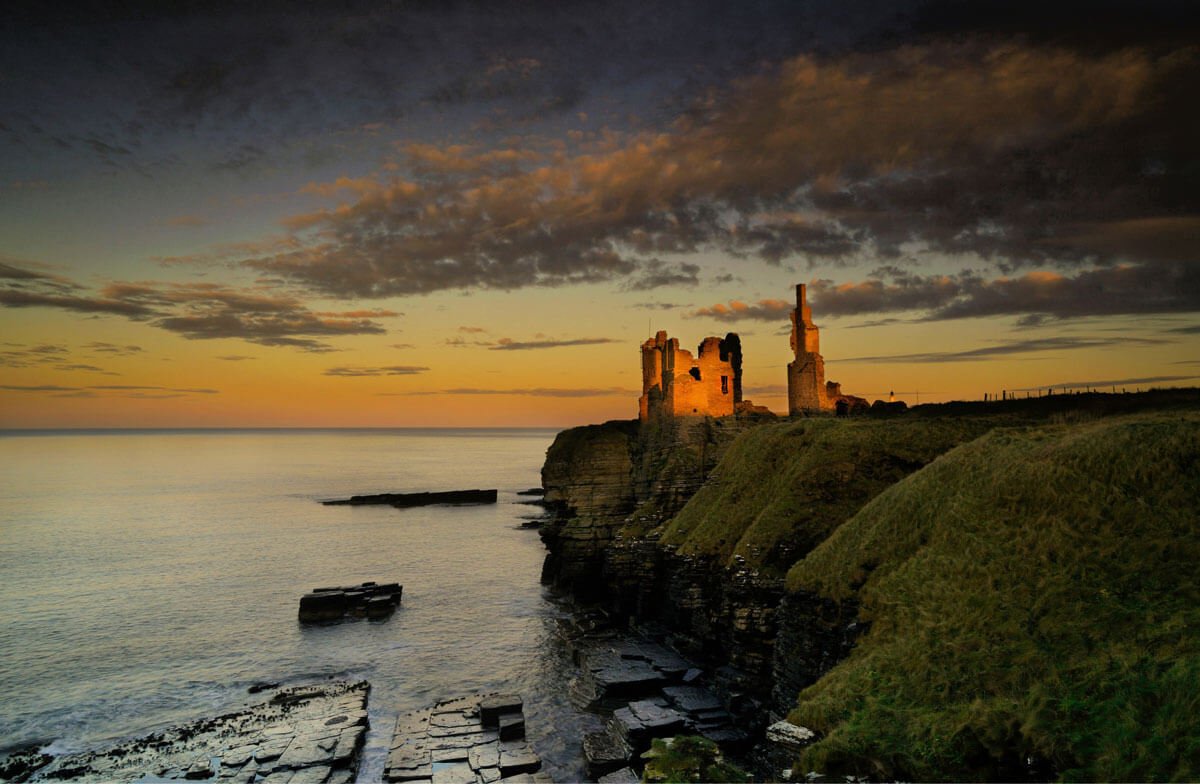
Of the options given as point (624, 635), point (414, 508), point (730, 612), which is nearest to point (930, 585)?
point (730, 612)

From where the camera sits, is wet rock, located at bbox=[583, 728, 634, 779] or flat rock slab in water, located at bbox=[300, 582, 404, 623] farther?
flat rock slab in water, located at bbox=[300, 582, 404, 623]

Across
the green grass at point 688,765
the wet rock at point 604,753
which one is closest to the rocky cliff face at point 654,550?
the wet rock at point 604,753

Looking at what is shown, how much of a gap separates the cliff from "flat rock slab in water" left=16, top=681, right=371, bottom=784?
18.3m

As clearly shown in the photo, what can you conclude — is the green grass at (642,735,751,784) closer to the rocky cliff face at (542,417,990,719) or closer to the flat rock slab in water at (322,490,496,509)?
the rocky cliff face at (542,417,990,719)

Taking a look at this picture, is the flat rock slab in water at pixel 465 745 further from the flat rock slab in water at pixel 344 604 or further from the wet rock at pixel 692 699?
the flat rock slab in water at pixel 344 604

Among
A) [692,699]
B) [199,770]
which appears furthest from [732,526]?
[199,770]

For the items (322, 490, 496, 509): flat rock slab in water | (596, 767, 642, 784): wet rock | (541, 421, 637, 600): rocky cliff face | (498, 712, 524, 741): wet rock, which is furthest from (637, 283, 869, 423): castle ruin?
(322, 490, 496, 509): flat rock slab in water

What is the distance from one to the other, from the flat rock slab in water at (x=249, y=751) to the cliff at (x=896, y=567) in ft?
60.0

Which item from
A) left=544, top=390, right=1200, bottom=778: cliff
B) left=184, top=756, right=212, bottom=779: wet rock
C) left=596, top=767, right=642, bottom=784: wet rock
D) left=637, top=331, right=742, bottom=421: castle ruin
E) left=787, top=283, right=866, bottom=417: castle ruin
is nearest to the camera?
left=544, top=390, right=1200, bottom=778: cliff

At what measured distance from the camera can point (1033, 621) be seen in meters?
15.5

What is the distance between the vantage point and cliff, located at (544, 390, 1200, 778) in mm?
14141

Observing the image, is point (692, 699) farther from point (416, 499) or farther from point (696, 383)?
point (416, 499)

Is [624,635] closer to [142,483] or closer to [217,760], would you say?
[217,760]

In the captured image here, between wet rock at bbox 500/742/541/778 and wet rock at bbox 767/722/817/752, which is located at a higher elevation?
wet rock at bbox 767/722/817/752
